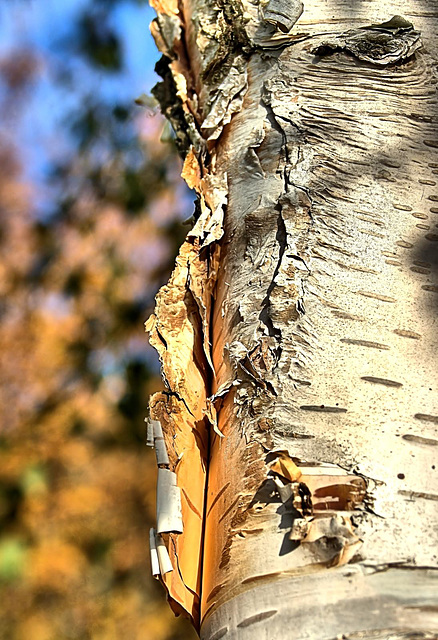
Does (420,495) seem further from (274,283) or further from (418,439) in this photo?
(274,283)

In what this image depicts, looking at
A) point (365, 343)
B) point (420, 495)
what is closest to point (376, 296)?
point (365, 343)

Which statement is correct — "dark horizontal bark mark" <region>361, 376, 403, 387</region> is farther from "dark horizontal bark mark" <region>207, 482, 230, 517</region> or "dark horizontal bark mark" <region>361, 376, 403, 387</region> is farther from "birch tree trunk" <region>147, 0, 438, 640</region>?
"dark horizontal bark mark" <region>207, 482, 230, 517</region>

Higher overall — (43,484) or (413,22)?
(413,22)

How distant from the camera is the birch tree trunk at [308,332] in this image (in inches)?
13.0

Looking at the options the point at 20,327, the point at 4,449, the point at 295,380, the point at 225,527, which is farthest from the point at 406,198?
the point at 20,327

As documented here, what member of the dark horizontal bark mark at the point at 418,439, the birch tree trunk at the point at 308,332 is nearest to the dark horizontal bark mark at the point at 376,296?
the birch tree trunk at the point at 308,332

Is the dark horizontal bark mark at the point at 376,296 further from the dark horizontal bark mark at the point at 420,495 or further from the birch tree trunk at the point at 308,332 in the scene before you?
the dark horizontal bark mark at the point at 420,495

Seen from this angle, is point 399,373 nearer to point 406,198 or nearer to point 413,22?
point 406,198

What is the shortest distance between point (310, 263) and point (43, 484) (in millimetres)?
1907

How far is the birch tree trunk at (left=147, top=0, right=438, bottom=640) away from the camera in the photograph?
1.08 ft

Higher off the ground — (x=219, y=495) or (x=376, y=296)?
(x=376, y=296)

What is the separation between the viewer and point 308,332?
1.42 feet

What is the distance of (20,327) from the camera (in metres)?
2.46

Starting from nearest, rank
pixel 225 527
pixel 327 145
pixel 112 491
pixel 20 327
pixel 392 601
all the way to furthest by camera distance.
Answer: pixel 392 601 → pixel 225 527 → pixel 327 145 → pixel 112 491 → pixel 20 327
